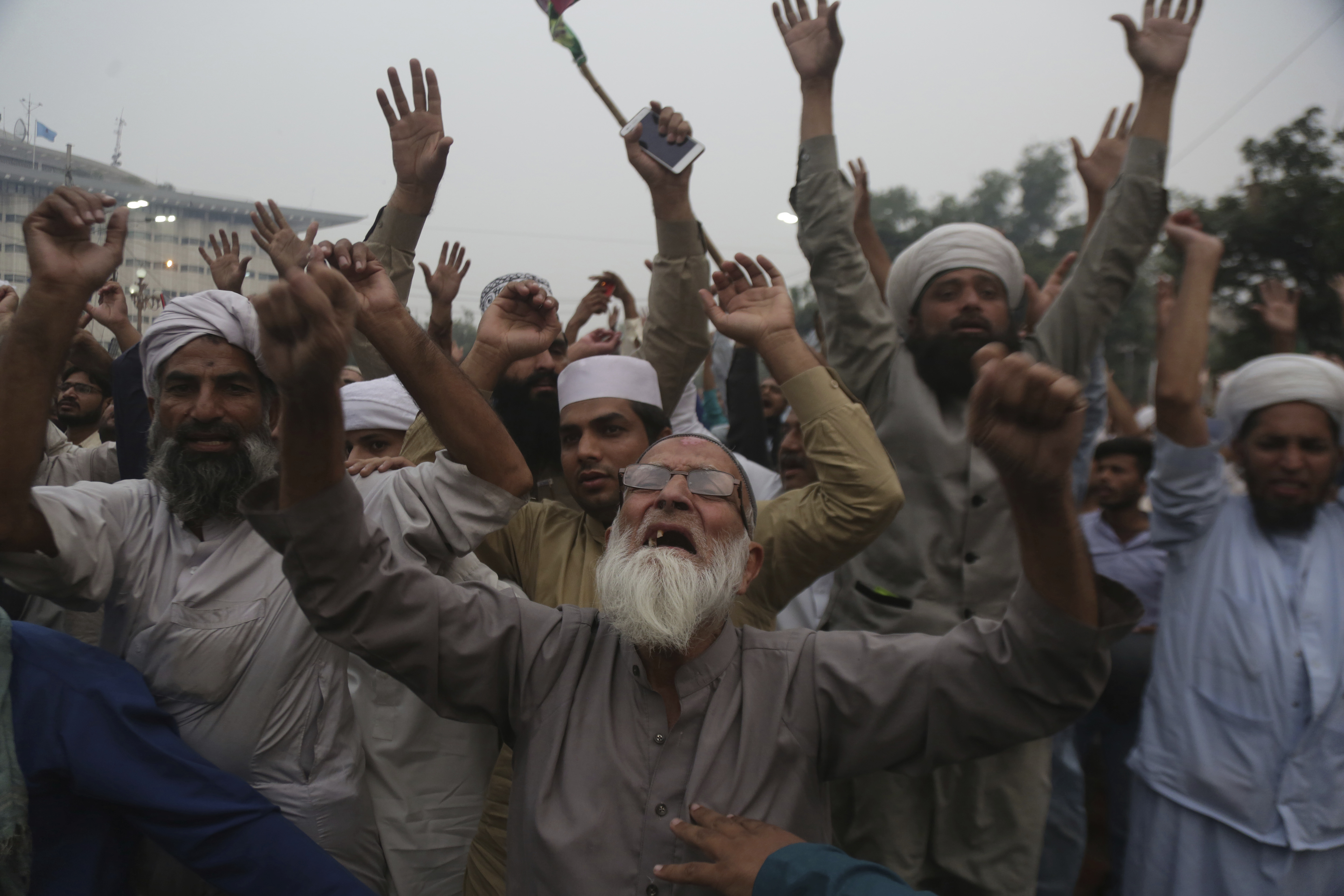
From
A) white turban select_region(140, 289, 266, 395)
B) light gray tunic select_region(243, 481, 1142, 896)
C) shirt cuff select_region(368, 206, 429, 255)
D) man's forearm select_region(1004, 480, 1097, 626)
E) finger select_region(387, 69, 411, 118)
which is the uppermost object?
finger select_region(387, 69, 411, 118)

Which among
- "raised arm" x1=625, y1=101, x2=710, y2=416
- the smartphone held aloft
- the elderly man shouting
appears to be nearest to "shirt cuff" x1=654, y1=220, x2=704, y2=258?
"raised arm" x1=625, y1=101, x2=710, y2=416

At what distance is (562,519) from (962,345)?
55.4 inches

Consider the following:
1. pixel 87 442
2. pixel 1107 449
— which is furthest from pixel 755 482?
pixel 87 442

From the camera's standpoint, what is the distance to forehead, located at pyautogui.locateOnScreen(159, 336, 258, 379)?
2.26 meters

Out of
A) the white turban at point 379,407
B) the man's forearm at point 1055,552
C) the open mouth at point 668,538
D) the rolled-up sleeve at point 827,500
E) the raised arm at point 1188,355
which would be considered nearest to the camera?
the man's forearm at point 1055,552

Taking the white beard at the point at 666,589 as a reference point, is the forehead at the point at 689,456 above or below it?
above

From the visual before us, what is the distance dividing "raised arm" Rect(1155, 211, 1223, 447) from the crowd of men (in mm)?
14

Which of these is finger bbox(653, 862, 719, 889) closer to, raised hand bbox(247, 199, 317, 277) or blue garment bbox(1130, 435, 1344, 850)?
raised hand bbox(247, 199, 317, 277)

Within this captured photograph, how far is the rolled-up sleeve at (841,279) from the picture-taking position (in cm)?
296

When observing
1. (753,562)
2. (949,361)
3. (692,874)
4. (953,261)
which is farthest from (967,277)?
(692,874)

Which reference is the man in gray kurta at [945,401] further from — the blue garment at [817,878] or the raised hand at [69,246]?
the raised hand at [69,246]

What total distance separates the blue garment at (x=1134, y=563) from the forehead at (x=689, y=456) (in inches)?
99.2

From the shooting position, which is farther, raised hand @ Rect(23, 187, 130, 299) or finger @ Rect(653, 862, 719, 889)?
raised hand @ Rect(23, 187, 130, 299)

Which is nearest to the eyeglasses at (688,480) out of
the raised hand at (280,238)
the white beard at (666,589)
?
the white beard at (666,589)
